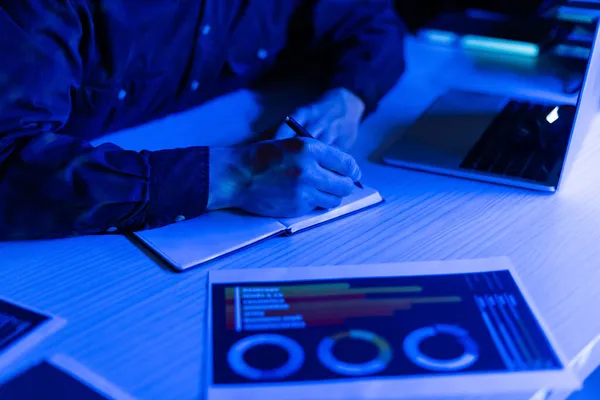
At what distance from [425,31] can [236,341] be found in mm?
1036

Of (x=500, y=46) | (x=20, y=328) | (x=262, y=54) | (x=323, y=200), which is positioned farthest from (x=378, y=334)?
(x=500, y=46)

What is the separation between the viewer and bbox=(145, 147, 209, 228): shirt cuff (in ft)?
2.73

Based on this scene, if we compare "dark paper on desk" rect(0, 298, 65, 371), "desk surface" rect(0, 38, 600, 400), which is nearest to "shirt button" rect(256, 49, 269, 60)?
"desk surface" rect(0, 38, 600, 400)

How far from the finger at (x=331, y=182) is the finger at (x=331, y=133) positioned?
0.17 m

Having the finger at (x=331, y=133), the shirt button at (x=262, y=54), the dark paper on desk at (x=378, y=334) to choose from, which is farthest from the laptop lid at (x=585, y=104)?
the shirt button at (x=262, y=54)

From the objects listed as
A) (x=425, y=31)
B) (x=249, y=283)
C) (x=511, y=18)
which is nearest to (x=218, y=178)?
(x=249, y=283)

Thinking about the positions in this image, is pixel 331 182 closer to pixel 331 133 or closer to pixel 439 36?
pixel 331 133

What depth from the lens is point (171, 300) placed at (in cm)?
72

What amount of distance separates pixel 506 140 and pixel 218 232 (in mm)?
462

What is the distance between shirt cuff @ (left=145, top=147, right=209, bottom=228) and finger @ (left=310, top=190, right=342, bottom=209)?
0.13 meters

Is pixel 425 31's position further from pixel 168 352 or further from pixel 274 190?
pixel 168 352

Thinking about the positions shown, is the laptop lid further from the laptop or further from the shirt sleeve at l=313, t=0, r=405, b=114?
the shirt sleeve at l=313, t=0, r=405, b=114

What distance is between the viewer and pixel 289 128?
1.04 meters

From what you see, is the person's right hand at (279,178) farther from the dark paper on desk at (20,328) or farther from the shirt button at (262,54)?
the shirt button at (262,54)
